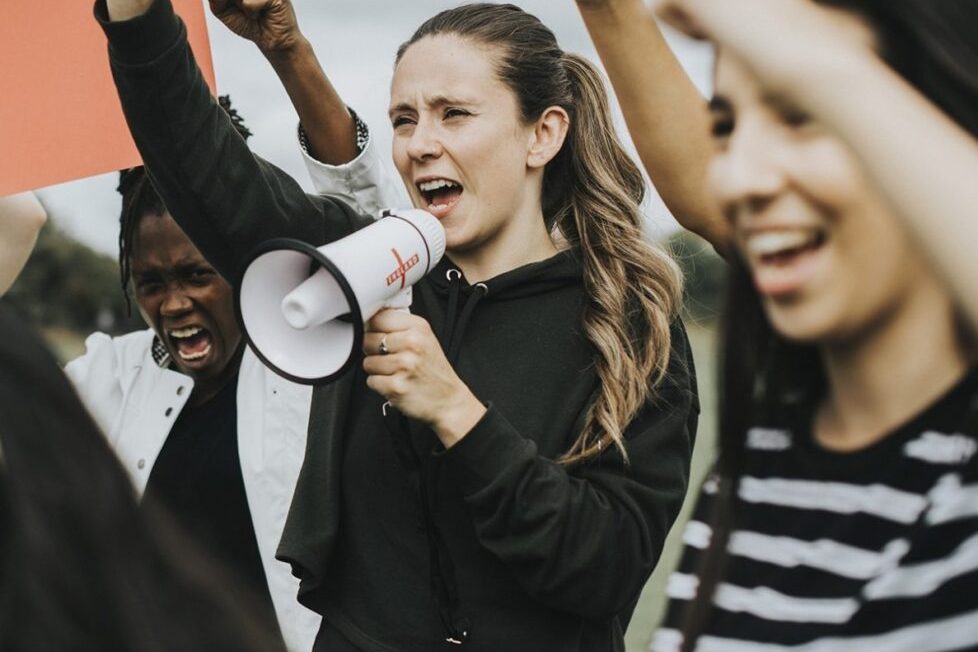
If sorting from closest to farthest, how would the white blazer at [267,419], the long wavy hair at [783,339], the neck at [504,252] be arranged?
the long wavy hair at [783,339] < the neck at [504,252] < the white blazer at [267,419]

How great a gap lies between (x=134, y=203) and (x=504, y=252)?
1386mm

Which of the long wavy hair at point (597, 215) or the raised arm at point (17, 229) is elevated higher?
the raised arm at point (17, 229)

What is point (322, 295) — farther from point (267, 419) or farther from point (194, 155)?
point (267, 419)

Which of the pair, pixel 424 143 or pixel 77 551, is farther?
pixel 424 143

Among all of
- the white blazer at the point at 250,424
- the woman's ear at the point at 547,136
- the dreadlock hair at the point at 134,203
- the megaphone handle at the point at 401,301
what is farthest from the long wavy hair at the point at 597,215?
the dreadlock hair at the point at 134,203

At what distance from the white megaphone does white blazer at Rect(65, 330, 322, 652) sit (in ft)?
2.38

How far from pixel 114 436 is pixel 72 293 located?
128 ft

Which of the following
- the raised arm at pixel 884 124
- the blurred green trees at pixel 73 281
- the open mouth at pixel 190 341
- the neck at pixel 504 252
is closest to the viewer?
the raised arm at pixel 884 124

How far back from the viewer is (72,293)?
40219mm

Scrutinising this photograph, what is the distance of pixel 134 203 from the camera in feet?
11.7

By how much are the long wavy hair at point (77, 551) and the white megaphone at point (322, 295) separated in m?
1.06

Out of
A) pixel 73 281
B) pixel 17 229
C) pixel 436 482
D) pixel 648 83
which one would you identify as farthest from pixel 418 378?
pixel 73 281

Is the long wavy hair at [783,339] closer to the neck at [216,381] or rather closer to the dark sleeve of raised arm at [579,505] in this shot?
the dark sleeve of raised arm at [579,505]

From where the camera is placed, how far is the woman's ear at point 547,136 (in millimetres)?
2762
